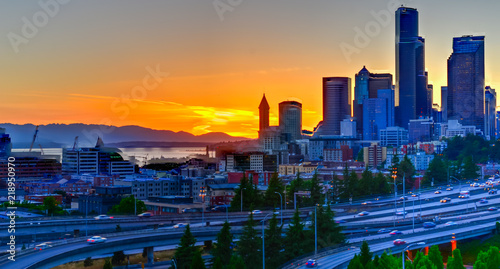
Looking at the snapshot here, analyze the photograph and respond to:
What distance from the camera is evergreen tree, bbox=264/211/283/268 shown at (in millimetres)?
28797

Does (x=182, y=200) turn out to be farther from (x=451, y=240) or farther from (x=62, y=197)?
(x=451, y=240)

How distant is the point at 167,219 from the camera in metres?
38.6

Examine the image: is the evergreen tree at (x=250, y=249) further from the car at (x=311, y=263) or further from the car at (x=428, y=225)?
the car at (x=428, y=225)

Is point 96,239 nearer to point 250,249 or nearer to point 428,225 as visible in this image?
point 250,249

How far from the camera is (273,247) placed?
29281mm

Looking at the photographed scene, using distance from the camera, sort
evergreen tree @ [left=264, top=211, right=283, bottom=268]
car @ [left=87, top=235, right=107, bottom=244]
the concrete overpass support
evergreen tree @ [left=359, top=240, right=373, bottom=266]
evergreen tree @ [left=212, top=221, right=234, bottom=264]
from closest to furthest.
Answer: evergreen tree @ [left=359, top=240, right=373, bottom=266] < evergreen tree @ [left=212, top=221, right=234, bottom=264] < evergreen tree @ [left=264, top=211, right=283, bottom=268] < car @ [left=87, top=235, right=107, bottom=244] < the concrete overpass support

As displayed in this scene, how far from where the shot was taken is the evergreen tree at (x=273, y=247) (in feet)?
94.5

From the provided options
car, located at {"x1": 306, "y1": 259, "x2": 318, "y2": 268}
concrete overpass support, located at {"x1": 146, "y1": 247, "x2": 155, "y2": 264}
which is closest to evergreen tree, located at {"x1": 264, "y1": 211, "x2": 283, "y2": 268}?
car, located at {"x1": 306, "y1": 259, "x2": 318, "y2": 268}

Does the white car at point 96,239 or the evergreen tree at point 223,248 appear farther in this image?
the white car at point 96,239

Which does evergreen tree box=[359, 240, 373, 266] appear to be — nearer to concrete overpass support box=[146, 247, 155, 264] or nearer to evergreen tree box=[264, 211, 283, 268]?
evergreen tree box=[264, 211, 283, 268]

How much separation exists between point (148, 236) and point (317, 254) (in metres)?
8.05

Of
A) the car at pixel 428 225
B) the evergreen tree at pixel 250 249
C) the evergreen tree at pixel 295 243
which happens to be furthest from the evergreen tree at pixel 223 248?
the car at pixel 428 225

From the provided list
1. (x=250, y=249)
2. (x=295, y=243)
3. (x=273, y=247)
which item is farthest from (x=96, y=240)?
(x=295, y=243)

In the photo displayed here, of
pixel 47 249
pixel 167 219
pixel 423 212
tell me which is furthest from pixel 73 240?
pixel 423 212
